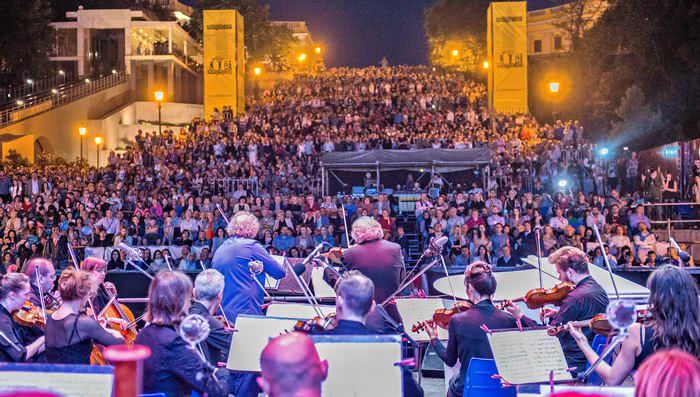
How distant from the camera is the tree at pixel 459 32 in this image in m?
54.2

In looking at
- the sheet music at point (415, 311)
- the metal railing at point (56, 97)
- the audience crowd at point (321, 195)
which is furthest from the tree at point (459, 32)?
the sheet music at point (415, 311)

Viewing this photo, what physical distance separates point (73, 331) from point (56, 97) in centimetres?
3363

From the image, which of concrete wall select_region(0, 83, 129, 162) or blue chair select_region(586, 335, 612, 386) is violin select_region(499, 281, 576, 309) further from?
concrete wall select_region(0, 83, 129, 162)

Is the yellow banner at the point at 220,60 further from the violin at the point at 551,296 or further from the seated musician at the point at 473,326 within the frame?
the seated musician at the point at 473,326

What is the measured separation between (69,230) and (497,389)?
13.2m

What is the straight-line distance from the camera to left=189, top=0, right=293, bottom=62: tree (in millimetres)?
51000

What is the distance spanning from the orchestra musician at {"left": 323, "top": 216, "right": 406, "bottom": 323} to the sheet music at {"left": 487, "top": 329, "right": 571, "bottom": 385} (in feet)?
6.33

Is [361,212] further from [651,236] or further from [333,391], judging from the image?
[333,391]

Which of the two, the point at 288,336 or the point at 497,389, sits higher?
the point at 288,336

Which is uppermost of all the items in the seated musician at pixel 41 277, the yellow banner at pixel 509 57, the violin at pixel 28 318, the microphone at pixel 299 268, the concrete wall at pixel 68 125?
the yellow banner at pixel 509 57

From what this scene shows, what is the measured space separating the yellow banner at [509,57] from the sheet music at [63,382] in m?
32.0

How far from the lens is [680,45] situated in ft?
96.8

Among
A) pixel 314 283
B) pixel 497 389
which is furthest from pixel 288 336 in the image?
pixel 314 283

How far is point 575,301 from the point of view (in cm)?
552
